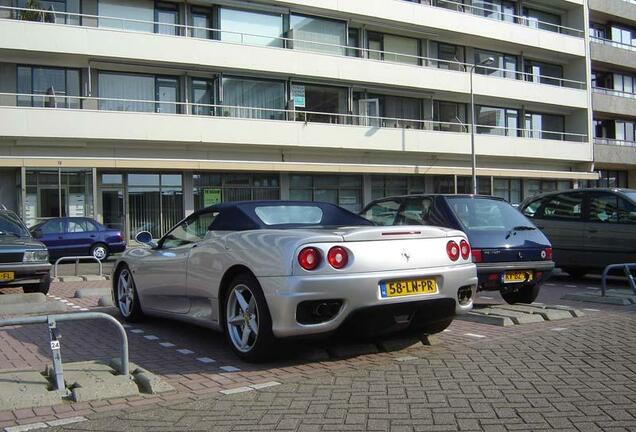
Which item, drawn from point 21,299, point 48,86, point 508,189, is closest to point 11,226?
point 21,299

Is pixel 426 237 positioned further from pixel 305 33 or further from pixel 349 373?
pixel 305 33

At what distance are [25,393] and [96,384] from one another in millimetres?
481

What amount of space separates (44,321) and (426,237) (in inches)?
128

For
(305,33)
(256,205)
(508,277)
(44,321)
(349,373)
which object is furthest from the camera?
(305,33)

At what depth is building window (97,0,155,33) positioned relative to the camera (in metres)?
26.2

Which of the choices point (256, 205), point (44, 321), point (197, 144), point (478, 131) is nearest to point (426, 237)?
point (256, 205)

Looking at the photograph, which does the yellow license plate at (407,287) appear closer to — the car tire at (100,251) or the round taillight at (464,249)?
the round taillight at (464,249)

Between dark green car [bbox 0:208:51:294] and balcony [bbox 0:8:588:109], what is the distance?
1609cm

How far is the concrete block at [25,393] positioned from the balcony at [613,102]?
4239 cm

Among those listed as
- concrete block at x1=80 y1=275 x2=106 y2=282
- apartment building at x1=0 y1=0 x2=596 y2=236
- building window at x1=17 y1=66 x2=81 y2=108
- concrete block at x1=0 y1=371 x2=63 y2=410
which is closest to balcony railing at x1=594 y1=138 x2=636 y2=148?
apartment building at x1=0 y1=0 x2=596 y2=236

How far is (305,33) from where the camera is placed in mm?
30562

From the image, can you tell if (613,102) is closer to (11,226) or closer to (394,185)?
(394,185)

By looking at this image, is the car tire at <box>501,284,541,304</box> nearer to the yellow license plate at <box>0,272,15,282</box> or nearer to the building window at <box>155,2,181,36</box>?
the yellow license plate at <box>0,272,15,282</box>

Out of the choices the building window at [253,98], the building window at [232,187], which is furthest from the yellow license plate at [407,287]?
the building window at [253,98]
